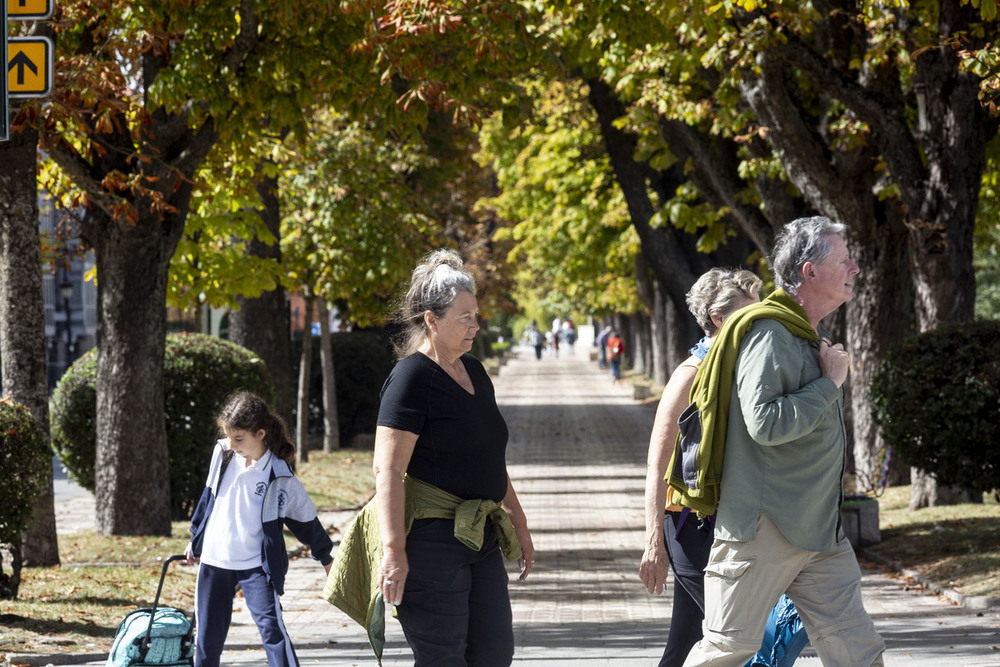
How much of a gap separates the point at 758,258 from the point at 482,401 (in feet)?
57.1

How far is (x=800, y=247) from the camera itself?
4.39 m

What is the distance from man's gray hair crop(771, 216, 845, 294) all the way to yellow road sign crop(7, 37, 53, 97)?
202 inches

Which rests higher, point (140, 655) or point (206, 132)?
point (206, 132)

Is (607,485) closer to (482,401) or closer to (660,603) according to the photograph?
(660,603)

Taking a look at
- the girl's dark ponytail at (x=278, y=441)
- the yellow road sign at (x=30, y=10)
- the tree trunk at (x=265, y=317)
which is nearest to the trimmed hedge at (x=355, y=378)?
the tree trunk at (x=265, y=317)

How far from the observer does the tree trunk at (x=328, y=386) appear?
21984 millimetres

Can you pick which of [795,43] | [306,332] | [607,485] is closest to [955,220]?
[795,43]

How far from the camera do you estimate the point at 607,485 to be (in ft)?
59.1

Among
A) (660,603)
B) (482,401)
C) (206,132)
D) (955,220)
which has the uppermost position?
(206,132)

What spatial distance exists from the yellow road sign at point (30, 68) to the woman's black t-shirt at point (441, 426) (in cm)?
438

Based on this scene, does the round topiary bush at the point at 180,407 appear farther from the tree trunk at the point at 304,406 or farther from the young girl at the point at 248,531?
the young girl at the point at 248,531

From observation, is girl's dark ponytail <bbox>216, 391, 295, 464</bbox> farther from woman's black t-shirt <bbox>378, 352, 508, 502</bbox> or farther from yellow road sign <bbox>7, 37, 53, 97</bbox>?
yellow road sign <bbox>7, 37, 53, 97</bbox>

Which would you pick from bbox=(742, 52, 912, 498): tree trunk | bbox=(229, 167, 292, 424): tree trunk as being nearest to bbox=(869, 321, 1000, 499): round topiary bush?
bbox=(742, 52, 912, 498): tree trunk

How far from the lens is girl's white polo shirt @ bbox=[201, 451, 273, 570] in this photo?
19.1 feet
